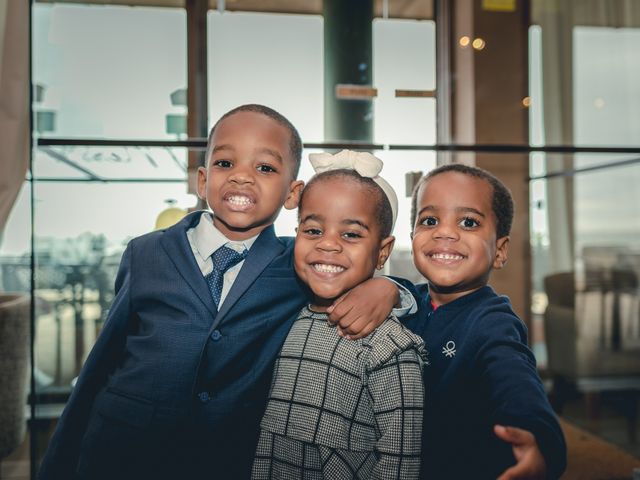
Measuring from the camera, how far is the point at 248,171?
3.34ft

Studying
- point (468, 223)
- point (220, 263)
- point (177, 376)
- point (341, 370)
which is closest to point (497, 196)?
point (468, 223)

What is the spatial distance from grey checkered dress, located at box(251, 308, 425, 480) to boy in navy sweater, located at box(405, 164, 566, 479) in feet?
0.24

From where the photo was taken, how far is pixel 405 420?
834 mm

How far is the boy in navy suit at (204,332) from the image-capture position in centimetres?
93

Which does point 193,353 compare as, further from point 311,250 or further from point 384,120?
point 384,120

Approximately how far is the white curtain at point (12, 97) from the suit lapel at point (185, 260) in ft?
2.85

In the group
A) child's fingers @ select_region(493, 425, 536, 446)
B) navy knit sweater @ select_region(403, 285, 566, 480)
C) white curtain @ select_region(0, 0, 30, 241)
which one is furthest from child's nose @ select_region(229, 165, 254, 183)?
white curtain @ select_region(0, 0, 30, 241)

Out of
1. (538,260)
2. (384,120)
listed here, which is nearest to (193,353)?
(384,120)

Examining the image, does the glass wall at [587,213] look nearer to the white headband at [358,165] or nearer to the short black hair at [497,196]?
the short black hair at [497,196]

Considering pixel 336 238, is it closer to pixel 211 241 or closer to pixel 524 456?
pixel 211 241

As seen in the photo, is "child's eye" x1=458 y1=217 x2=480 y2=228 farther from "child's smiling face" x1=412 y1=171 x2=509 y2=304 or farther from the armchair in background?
the armchair in background

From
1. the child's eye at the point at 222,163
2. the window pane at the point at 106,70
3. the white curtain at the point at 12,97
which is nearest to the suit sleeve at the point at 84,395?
the child's eye at the point at 222,163

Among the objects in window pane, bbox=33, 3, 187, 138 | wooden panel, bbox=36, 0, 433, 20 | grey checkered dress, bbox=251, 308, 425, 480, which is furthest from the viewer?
wooden panel, bbox=36, 0, 433, 20

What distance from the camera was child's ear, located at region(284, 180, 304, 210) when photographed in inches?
42.2
